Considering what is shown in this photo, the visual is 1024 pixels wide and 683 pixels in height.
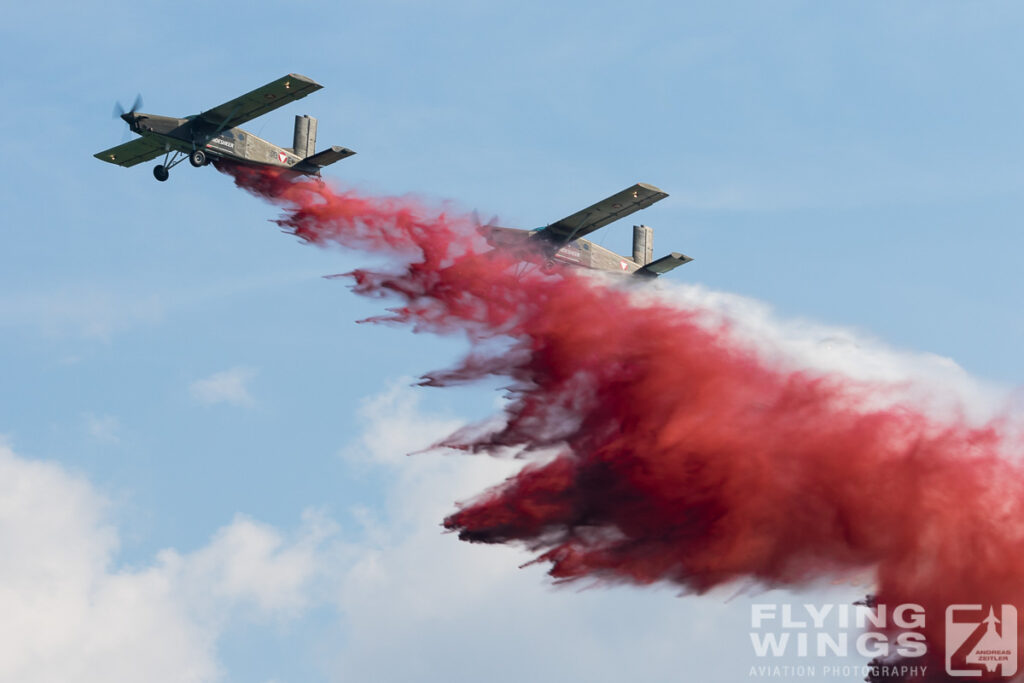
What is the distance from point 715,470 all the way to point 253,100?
858 inches

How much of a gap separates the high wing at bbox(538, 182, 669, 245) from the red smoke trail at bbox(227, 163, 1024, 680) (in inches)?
238

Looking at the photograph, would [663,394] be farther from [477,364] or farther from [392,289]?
[392,289]

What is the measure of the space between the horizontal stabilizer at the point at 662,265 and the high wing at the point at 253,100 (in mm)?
16255

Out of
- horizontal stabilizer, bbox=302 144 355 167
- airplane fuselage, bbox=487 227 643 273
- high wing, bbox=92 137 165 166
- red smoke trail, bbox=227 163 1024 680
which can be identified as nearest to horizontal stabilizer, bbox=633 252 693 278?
airplane fuselage, bbox=487 227 643 273

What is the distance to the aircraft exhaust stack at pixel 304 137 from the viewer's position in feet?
221

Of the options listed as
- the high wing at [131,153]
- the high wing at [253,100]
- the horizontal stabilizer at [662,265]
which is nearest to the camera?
the high wing at [253,100]

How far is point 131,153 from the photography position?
2741 inches

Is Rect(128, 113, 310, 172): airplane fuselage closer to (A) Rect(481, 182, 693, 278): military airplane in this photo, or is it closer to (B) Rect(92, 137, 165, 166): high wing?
(B) Rect(92, 137, 165, 166): high wing

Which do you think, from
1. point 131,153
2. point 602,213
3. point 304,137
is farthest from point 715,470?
point 131,153

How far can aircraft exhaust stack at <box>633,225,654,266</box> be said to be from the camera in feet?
246

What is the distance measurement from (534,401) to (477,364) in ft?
8.00

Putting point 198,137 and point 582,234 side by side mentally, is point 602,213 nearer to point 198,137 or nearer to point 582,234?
point 582,234

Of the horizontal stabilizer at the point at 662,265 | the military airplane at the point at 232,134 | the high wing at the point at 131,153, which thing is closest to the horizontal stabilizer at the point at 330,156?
the military airplane at the point at 232,134

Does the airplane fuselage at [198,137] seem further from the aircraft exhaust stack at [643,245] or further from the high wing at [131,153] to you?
the aircraft exhaust stack at [643,245]
